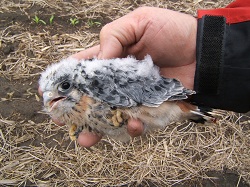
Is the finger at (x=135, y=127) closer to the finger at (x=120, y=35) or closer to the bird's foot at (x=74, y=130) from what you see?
the bird's foot at (x=74, y=130)

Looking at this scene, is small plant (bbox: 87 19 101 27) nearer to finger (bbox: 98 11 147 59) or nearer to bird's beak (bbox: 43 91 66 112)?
finger (bbox: 98 11 147 59)

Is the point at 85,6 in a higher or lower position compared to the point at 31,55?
higher

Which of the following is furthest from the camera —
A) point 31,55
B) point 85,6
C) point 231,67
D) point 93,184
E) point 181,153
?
point 85,6

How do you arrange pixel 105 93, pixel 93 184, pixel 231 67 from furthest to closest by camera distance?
pixel 93 184 → pixel 231 67 → pixel 105 93

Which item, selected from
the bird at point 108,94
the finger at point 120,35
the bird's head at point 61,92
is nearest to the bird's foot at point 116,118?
the bird at point 108,94

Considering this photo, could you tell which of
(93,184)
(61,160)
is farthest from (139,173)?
(61,160)

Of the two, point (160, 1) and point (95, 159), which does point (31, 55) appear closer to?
point (95, 159)
